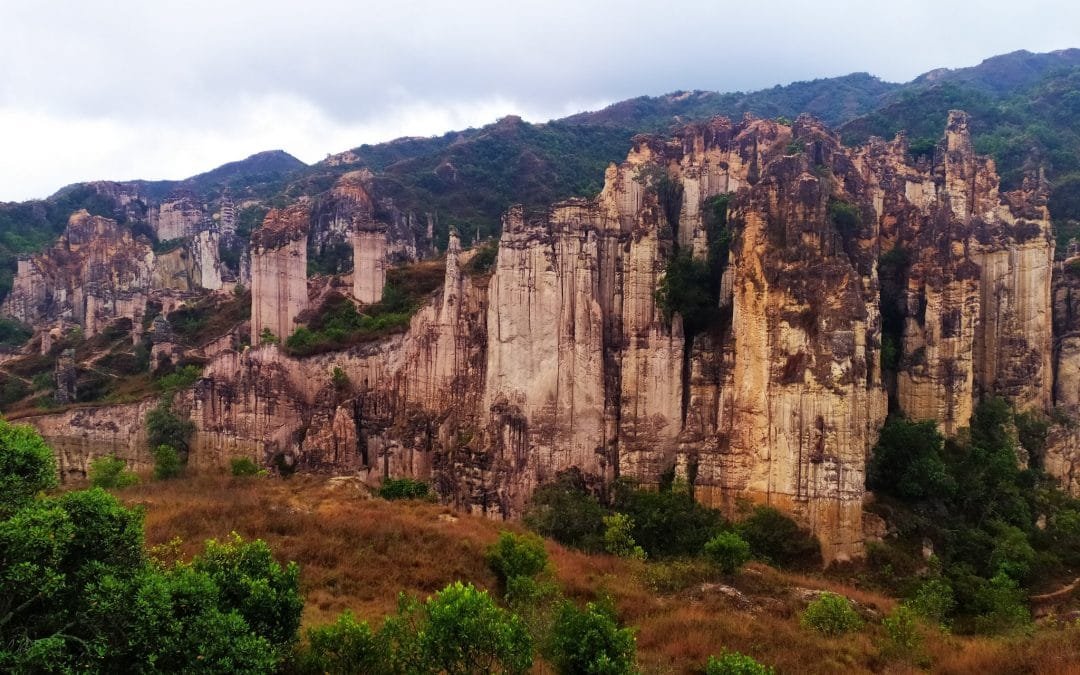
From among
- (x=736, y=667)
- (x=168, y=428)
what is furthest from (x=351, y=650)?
(x=168, y=428)

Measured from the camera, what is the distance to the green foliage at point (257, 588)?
9.75m

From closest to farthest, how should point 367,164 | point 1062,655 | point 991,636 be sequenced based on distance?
point 1062,655 < point 991,636 < point 367,164

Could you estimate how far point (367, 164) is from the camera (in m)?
112

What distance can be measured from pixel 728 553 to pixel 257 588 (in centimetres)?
1317

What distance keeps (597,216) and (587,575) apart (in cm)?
1470

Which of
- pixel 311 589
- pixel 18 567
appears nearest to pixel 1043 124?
pixel 311 589

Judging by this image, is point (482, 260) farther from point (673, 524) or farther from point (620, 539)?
point (620, 539)

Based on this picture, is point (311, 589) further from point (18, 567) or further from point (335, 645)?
point (18, 567)

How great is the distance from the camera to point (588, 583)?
1777 centimetres

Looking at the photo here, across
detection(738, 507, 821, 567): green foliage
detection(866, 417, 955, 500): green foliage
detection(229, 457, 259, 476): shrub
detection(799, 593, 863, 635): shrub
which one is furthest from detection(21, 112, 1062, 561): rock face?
detection(799, 593, 863, 635): shrub

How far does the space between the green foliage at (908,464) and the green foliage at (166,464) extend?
26.8 m

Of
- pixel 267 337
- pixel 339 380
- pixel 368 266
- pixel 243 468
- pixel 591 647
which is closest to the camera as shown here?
pixel 591 647

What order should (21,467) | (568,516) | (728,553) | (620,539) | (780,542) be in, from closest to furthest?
1. (21,467)
2. (728,553)
3. (780,542)
4. (620,539)
5. (568,516)

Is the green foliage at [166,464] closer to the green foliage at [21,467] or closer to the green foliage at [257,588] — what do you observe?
the green foliage at [257,588]
